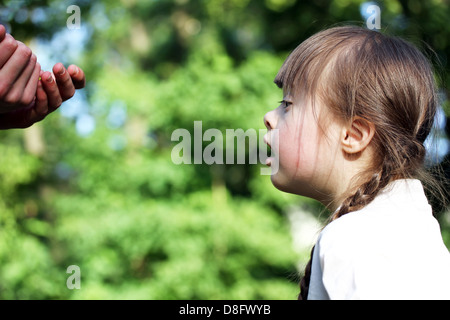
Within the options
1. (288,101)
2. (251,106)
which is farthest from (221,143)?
(288,101)

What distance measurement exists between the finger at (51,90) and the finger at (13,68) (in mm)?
147

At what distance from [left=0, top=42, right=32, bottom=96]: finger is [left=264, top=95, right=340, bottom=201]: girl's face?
625 mm

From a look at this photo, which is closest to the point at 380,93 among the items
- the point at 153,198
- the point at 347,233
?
the point at 347,233

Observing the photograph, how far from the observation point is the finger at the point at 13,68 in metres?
1.13

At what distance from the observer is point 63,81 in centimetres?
134

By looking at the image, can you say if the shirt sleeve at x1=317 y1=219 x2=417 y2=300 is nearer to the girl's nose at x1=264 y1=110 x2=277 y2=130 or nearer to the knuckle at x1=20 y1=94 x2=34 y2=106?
the girl's nose at x1=264 y1=110 x2=277 y2=130

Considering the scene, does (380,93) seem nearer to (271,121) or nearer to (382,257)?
(271,121)

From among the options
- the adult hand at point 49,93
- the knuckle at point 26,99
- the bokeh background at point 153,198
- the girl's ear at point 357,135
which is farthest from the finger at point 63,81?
the bokeh background at point 153,198

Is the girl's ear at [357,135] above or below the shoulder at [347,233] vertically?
above

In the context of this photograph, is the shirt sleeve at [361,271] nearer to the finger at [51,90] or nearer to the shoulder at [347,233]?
the shoulder at [347,233]

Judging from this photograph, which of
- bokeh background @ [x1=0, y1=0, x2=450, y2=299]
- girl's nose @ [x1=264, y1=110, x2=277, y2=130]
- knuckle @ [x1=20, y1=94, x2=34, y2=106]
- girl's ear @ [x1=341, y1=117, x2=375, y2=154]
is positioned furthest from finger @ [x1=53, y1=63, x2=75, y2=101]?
bokeh background @ [x1=0, y1=0, x2=450, y2=299]

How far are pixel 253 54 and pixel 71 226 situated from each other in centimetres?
366

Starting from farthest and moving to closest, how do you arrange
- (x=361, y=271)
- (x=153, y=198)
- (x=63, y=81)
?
(x=153, y=198)
(x=63, y=81)
(x=361, y=271)

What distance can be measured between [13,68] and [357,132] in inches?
31.9
